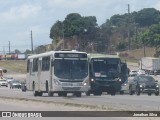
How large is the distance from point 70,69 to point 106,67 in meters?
6.74

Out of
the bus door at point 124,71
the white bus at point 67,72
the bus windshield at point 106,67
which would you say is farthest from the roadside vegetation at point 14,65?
the white bus at point 67,72

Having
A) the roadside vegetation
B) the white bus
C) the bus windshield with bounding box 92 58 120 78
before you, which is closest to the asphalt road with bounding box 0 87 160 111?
the white bus

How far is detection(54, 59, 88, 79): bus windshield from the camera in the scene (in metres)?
42.7

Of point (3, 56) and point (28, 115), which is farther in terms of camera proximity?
point (3, 56)

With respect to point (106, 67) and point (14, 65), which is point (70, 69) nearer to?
point (106, 67)

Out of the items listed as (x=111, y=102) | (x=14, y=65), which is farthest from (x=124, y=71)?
(x=14, y=65)

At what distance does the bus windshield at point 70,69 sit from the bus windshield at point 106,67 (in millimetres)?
5750

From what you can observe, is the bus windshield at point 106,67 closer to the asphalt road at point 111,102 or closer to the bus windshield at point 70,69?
the bus windshield at point 70,69

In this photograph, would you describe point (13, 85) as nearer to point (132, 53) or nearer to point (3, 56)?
point (132, 53)

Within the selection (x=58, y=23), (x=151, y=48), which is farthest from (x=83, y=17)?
(x=151, y=48)

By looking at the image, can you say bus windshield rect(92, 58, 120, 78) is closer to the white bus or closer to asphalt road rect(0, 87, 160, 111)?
the white bus

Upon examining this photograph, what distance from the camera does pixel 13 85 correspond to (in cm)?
8762

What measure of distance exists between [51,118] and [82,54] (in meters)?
19.2

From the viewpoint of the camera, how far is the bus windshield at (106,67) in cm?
4853
